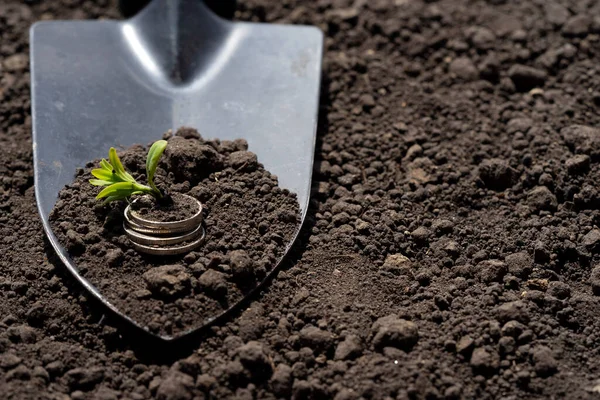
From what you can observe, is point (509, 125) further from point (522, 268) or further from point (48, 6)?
point (48, 6)

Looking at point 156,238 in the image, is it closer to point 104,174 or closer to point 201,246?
point 201,246

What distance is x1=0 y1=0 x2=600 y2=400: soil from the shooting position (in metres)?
2.08

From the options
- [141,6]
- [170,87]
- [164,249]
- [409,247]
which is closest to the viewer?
[164,249]

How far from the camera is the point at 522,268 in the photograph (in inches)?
Answer: 93.7

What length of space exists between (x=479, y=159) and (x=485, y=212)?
0.89 feet

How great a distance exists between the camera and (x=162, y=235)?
2260 mm

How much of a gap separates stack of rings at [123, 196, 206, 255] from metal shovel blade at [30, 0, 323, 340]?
0.28m

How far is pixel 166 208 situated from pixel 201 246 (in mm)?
158

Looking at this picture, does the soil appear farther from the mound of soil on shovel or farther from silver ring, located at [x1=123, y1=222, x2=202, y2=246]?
silver ring, located at [x1=123, y1=222, x2=202, y2=246]

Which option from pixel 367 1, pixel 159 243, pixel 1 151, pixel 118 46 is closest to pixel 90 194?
pixel 159 243

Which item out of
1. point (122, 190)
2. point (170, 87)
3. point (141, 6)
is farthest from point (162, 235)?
point (141, 6)

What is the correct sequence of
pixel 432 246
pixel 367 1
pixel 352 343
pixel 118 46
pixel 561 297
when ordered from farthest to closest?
pixel 367 1 → pixel 118 46 → pixel 432 246 → pixel 561 297 → pixel 352 343

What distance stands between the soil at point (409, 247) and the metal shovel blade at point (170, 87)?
17 cm

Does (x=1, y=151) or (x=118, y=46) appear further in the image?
Answer: (x=118, y=46)
